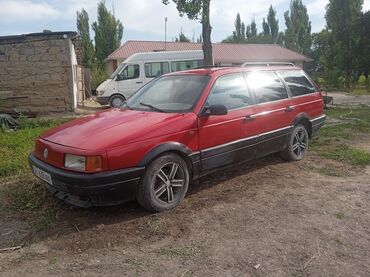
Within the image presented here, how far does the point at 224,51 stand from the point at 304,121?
3219 cm

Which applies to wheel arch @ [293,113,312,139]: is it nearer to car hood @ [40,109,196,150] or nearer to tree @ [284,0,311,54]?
car hood @ [40,109,196,150]

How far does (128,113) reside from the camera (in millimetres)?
4793

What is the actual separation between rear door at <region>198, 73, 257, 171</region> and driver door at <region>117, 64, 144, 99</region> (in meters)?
12.5

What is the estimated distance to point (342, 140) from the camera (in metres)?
7.90

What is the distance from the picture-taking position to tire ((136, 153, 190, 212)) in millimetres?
4098

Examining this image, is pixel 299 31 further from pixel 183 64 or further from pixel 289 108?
pixel 289 108

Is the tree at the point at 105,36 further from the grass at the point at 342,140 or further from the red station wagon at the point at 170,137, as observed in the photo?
the red station wagon at the point at 170,137

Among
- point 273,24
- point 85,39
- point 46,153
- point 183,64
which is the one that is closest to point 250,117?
point 46,153

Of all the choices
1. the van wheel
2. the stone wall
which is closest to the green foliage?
the van wheel

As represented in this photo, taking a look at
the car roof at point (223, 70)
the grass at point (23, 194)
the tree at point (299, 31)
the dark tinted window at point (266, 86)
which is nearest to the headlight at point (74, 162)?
the grass at point (23, 194)

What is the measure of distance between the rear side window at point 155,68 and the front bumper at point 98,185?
45.2 ft

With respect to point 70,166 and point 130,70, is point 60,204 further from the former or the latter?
point 130,70

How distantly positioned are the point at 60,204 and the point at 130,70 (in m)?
13.5

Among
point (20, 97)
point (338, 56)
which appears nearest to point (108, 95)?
point (20, 97)
